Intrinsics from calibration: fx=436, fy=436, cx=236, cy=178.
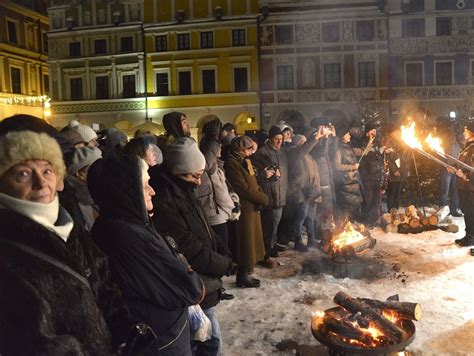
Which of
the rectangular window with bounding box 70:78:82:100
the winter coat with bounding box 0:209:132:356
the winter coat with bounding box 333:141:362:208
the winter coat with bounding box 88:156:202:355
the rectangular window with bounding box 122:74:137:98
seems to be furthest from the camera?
the rectangular window with bounding box 70:78:82:100

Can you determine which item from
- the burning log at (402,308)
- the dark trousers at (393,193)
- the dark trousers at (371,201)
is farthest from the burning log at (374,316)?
the dark trousers at (393,193)

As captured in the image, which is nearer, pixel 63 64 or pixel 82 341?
pixel 82 341

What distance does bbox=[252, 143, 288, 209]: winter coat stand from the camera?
740cm

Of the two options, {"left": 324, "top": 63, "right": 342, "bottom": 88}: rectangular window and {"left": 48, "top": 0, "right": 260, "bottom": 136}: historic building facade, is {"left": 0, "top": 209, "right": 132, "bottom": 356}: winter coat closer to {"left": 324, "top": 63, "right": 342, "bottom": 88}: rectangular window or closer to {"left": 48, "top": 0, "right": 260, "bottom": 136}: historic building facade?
{"left": 48, "top": 0, "right": 260, "bottom": 136}: historic building facade

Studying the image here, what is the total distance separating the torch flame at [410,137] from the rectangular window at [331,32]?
2225 centimetres

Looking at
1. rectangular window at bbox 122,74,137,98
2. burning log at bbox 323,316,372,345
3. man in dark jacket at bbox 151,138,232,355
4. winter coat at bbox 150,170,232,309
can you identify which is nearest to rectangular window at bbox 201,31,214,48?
rectangular window at bbox 122,74,137,98

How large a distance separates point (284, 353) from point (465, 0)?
1166 inches

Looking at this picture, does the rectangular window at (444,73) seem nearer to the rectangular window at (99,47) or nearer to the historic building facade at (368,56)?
the historic building facade at (368,56)

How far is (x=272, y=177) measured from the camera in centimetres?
746

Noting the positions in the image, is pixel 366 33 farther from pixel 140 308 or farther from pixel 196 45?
pixel 140 308

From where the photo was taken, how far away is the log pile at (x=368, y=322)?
135 inches

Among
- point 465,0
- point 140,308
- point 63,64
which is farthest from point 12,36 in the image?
point 140,308

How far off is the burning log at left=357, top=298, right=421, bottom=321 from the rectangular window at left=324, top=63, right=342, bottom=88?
25825mm

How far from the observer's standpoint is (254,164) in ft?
Result: 24.3
